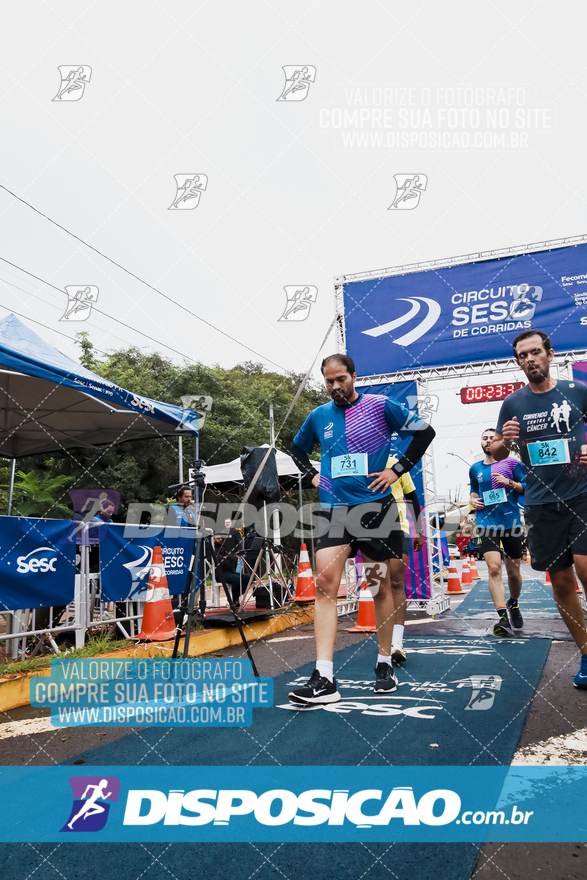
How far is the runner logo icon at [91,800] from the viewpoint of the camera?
6.66 ft

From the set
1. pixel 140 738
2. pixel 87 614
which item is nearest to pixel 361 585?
pixel 87 614

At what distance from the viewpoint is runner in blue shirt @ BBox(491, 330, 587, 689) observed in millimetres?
3523

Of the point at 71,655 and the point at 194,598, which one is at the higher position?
the point at 194,598

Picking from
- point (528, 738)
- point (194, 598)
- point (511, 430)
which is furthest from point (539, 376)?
point (194, 598)

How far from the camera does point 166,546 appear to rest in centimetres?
656

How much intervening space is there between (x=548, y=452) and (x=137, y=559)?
412 centimetres

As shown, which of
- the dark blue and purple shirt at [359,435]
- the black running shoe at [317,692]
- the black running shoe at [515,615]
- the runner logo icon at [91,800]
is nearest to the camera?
the runner logo icon at [91,800]

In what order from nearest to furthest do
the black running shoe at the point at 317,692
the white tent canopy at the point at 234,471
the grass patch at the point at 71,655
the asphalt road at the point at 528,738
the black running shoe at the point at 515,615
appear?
1. the asphalt road at the point at 528,738
2. the black running shoe at the point at 317,692
3. the grass patch at the point at 71,655
4. the black running shoe at the point at 515,615
5. the white tent canopy at the point at 234,471

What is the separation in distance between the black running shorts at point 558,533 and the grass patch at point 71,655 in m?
3.53

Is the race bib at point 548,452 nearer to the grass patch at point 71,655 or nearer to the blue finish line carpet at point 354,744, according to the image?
the blue finish line carpet at point 354,744

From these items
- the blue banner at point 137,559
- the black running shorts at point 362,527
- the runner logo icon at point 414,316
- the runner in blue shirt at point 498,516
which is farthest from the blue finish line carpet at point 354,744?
the runner logo icon at point 414,316

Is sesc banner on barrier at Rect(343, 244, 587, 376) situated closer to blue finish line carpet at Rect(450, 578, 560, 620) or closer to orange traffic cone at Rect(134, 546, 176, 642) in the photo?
blue finish line carpet at Rect(450, 578, 560, 620)

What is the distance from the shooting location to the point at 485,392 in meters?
9.27

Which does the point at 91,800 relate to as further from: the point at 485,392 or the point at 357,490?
the point at 485,392
